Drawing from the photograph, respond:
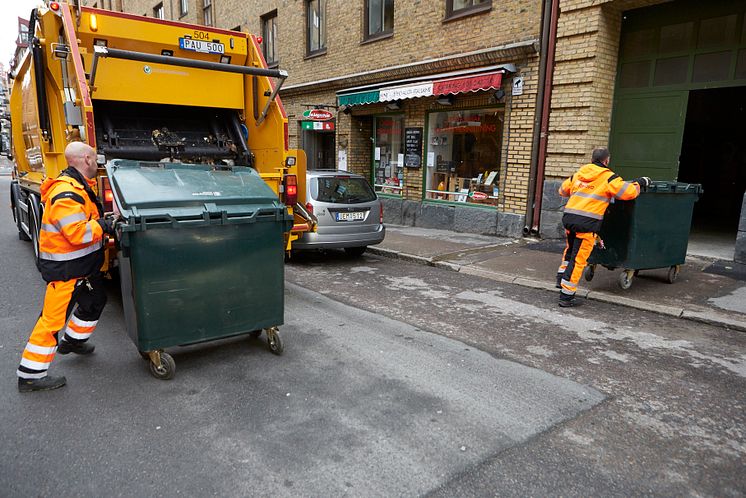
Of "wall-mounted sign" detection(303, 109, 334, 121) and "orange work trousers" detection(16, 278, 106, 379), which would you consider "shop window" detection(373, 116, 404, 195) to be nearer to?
"wall-mounted sign" detection(303, 109, 334, 121)

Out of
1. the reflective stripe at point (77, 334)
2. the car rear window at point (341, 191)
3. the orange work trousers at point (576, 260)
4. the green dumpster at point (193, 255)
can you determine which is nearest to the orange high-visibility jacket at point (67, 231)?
the green dumpster at point (193, 255)

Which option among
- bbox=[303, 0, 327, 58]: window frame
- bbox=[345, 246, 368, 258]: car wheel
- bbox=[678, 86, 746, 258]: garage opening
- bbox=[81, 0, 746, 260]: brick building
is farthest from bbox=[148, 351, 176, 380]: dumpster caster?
bbox=[303, 0, 327, 58]: window frame

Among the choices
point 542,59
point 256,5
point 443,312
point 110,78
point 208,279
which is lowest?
point 443,312

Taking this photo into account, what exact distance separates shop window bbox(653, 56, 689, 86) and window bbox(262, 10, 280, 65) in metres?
11.2

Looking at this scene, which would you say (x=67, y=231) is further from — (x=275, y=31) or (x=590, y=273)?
(x=275, y=31)

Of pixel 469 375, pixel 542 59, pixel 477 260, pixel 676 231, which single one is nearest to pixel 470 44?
pixel 542 59

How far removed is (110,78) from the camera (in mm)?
6133

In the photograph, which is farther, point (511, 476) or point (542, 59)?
point (542, 59)

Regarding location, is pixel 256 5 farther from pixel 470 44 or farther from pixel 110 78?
pixel 110 78

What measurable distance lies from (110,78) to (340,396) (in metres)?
4.90

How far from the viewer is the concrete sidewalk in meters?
5.64

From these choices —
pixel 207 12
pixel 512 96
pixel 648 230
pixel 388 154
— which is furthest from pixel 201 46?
pixel 207 12

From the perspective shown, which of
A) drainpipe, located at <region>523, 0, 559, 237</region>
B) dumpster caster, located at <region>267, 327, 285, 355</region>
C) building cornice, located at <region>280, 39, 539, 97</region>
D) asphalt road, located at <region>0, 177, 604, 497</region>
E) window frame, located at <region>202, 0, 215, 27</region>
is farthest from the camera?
window frame, located at <region>202, 0, 215, 27</region>

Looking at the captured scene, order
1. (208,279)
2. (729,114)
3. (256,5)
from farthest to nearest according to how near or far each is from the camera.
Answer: (256,5) < (729,114) < (208,279)
